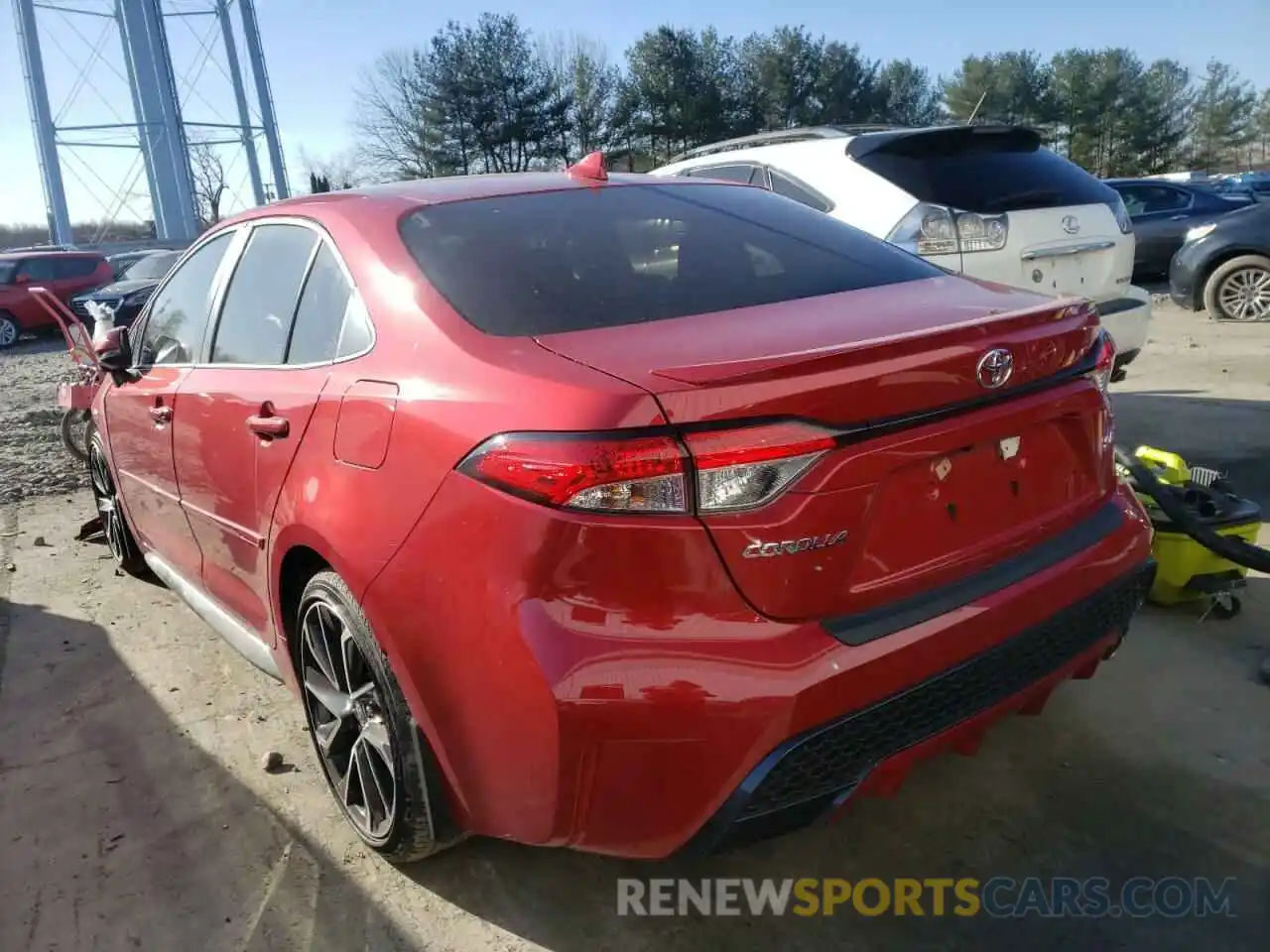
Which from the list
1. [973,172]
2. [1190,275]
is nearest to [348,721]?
[973,172]

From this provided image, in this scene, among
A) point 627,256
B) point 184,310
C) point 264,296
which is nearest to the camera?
point 627,256

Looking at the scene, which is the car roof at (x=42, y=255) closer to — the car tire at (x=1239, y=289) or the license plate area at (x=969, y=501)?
the car tire at (x=1239, y=289)

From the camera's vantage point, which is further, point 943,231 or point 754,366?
point 943,231

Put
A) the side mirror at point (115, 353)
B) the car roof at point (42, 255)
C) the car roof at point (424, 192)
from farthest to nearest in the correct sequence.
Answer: the car roof at point (42, 255) < the side mirror at point (115, 353) < the car roof at point (424, 192)

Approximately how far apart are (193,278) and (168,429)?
2.04 ft

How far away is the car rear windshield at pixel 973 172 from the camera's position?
16.0 ft

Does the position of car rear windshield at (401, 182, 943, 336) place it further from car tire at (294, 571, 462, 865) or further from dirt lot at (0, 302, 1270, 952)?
dirt lot at (0, 302, 1270, 952)

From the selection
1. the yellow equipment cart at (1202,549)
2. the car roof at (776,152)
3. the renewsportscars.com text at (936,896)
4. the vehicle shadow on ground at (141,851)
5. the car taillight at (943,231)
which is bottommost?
the renewsportscars.com text at (936,896)

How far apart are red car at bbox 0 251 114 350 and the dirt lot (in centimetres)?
1806

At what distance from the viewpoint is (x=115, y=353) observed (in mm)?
3717

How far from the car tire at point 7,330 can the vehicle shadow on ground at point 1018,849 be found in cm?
2013

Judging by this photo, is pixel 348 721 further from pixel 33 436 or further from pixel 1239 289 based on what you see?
pixel 1239 289

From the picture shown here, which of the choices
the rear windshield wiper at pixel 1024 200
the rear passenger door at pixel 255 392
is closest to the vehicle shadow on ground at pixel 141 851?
the rear passenger door at pixel 255 392

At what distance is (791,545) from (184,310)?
274cm
